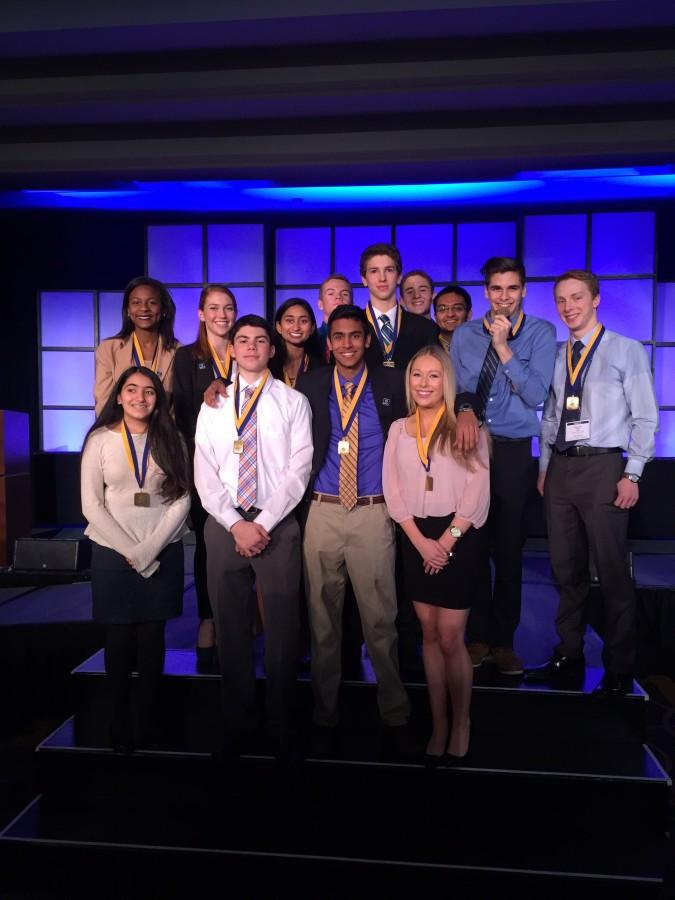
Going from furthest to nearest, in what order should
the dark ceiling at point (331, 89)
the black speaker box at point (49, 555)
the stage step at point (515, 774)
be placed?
the black speaker box at point (49, 555) < the dark ceiling at point (331, 89) < the stage step at point (515, 774)

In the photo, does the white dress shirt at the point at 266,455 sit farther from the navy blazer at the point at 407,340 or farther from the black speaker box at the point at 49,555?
the black speaker box at the point at 49,555

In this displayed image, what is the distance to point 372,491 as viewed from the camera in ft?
8.50

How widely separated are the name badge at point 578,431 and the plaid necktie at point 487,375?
0.36 meters

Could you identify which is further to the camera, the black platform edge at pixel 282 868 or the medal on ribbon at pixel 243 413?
the medal on ribbon at pixel 243 413

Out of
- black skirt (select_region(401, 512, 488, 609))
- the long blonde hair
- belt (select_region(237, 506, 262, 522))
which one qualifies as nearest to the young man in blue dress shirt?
the long blonde hair

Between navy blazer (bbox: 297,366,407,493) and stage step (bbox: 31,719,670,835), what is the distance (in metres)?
1.04

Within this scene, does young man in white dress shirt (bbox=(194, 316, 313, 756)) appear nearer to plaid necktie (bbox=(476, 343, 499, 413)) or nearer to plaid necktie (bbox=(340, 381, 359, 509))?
plaid necktie (bbox=(340, 381, 359, 509))

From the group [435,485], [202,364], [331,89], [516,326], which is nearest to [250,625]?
[435,485]

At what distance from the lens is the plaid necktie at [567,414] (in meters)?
2.83

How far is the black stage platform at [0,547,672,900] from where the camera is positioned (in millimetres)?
2254

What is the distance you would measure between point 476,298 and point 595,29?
10.1 ft

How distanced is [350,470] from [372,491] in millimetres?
117

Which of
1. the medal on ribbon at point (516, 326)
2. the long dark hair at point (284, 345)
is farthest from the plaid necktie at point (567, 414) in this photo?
the long dark hair at point (284, 345)

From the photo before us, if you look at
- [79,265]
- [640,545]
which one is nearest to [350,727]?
[640,545]
